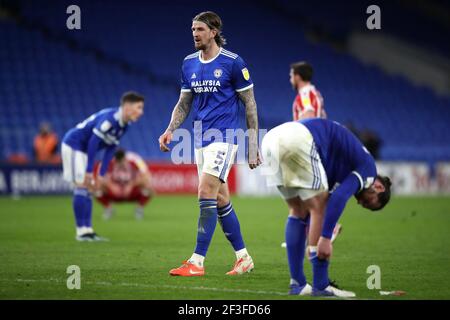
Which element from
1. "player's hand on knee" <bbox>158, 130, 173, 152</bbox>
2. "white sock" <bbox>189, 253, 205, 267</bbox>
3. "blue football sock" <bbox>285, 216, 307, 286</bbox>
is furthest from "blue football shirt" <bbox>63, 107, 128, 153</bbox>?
"blue football sock" <bbox>285, 216, 307, 286</bbox>

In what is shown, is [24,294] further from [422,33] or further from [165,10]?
[422,33]

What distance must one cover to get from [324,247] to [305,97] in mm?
4817

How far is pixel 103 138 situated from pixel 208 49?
16.0ft

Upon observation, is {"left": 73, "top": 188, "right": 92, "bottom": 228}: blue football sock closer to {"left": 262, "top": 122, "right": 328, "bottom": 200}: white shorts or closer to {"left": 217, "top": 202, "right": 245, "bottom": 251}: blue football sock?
{"left": 217, "top": 202, "right": 245, "bottom": 251}: blue football sock

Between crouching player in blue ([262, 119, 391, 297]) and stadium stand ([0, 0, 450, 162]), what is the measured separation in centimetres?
2004

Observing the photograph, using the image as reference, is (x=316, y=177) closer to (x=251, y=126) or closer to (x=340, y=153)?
(x=340, y=153)

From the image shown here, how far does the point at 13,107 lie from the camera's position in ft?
94.3

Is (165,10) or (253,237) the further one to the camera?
(165,10)

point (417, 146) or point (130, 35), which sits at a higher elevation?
point (130, 35)

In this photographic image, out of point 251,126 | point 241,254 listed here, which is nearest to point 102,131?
point 241,254

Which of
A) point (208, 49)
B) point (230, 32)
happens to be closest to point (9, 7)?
point (230, 32)

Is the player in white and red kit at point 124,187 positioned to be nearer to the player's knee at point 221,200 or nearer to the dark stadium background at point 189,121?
the dark stadium background at point 189,121

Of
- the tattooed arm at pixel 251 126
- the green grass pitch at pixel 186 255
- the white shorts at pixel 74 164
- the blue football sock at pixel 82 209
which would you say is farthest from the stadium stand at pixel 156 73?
the tattooed arm at pixel 251 126
